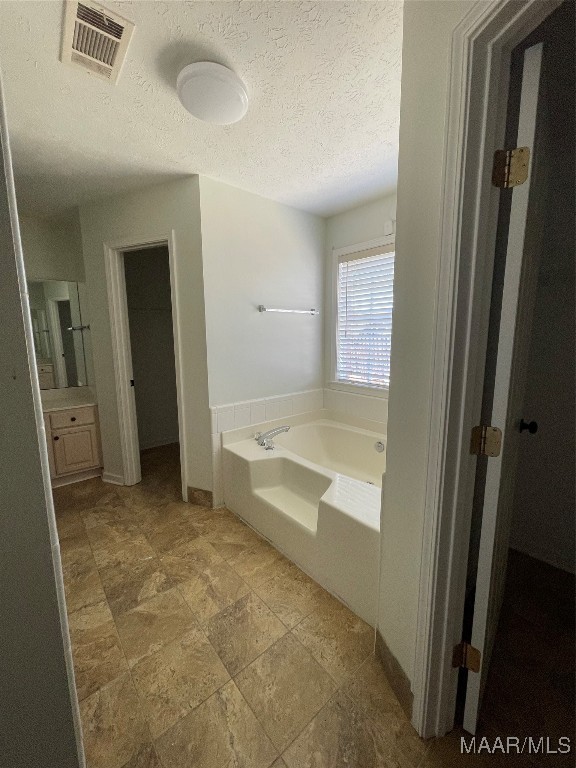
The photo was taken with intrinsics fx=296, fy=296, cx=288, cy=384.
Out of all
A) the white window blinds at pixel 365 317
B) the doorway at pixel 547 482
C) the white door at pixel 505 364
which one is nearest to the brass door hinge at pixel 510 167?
the white door at pixel 505 364

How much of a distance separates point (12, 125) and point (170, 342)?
7.93 feet

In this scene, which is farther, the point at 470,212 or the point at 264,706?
the point at 264,706

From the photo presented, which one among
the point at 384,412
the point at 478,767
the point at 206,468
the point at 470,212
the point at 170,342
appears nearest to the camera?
the point at 470,212

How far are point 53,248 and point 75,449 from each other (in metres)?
1.88

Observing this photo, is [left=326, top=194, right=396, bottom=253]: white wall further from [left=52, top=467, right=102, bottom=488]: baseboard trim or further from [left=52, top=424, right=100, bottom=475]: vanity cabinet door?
[left=52, top=467, right=102, bottom=488]: baseboard trim

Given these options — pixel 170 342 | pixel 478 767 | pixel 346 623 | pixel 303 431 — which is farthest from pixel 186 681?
pixel 170 342

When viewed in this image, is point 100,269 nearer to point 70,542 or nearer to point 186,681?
point 70,542

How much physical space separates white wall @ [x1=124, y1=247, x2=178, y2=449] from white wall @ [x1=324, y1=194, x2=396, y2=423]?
1.95 meters

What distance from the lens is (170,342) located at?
12.3 feet

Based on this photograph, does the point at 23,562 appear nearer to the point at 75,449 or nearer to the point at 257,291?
the point at 257,291

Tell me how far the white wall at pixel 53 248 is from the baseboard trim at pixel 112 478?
186 centimetres

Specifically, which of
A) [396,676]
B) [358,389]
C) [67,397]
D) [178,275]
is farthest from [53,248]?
[396,676]

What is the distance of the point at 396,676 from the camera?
1.11 metres

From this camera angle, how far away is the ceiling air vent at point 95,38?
97cm
